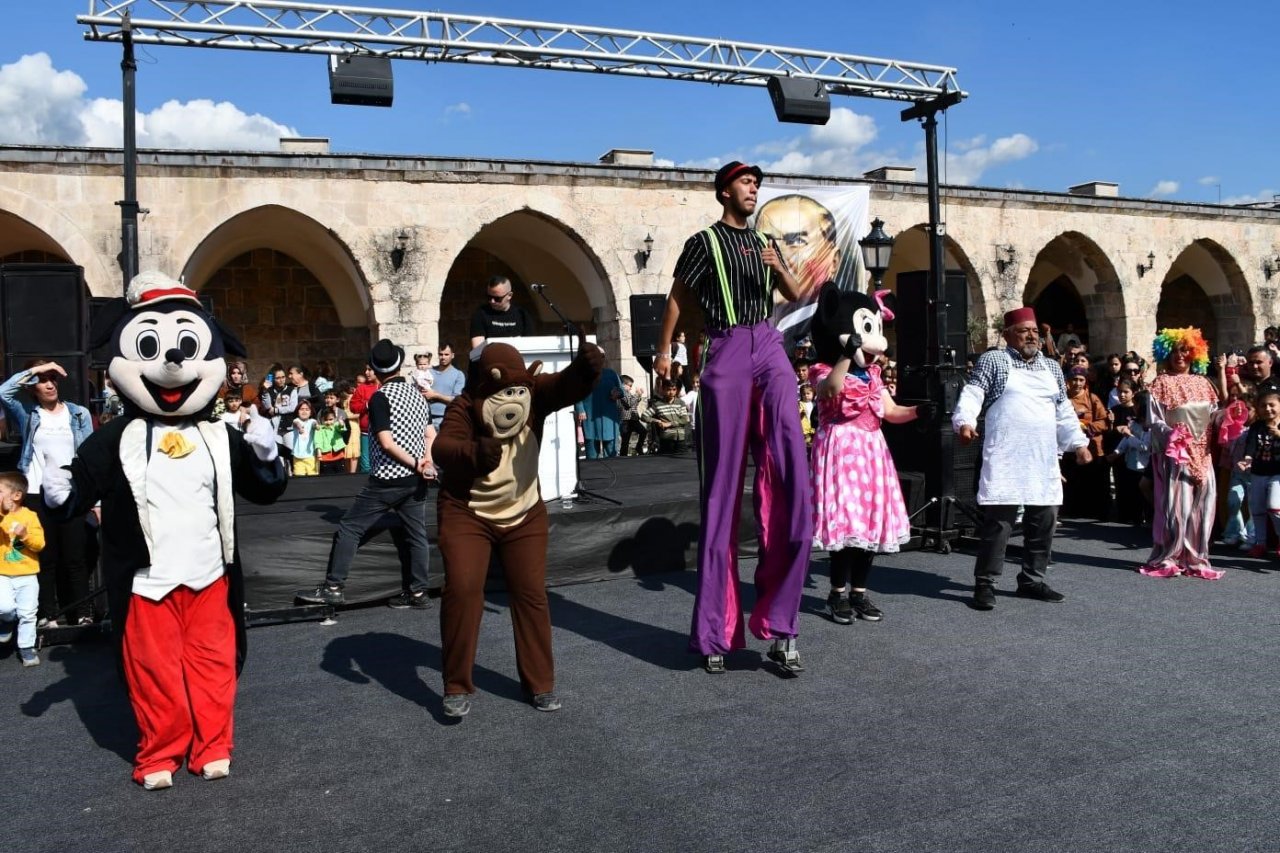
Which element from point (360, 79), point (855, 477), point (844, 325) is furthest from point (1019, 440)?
point (360, 79)

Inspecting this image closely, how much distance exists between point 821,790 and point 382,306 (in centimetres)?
1344

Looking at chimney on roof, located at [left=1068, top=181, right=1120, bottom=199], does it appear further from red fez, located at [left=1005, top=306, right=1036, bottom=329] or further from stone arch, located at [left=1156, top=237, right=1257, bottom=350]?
red fez, located at [left=1005, top=306, right=1036, bottom=329]

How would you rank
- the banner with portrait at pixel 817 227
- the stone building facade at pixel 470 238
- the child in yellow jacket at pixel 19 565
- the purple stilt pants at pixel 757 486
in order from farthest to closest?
the stone building facade at pixel 470 238, the banner with portrait at pixel 817 227, the child in yellow jacket at pixel 19 565, the purple stilt pants at pixel 757 486

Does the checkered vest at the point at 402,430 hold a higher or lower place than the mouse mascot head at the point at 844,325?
lower

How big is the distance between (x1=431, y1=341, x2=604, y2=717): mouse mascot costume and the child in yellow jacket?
2509 millimetres

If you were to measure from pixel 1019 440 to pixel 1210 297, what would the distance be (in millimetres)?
21791

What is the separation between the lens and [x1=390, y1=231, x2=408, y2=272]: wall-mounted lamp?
15.4 meters

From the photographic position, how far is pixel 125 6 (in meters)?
9.43

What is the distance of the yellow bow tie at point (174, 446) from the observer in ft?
11.7

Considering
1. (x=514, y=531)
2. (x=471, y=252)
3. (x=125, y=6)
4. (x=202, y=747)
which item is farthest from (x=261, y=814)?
(x=471, y=252)

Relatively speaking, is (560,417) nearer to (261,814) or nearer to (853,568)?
(853,568)

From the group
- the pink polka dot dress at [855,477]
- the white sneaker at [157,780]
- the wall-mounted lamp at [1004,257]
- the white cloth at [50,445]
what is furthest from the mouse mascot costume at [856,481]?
the wall-mounted lamp at [1004,257]

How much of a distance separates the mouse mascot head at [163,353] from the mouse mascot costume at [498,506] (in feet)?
2.79

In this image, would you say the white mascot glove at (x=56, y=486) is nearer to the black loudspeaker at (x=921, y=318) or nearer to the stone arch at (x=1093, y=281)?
the black loudspeaker at (x=921, y=318)
